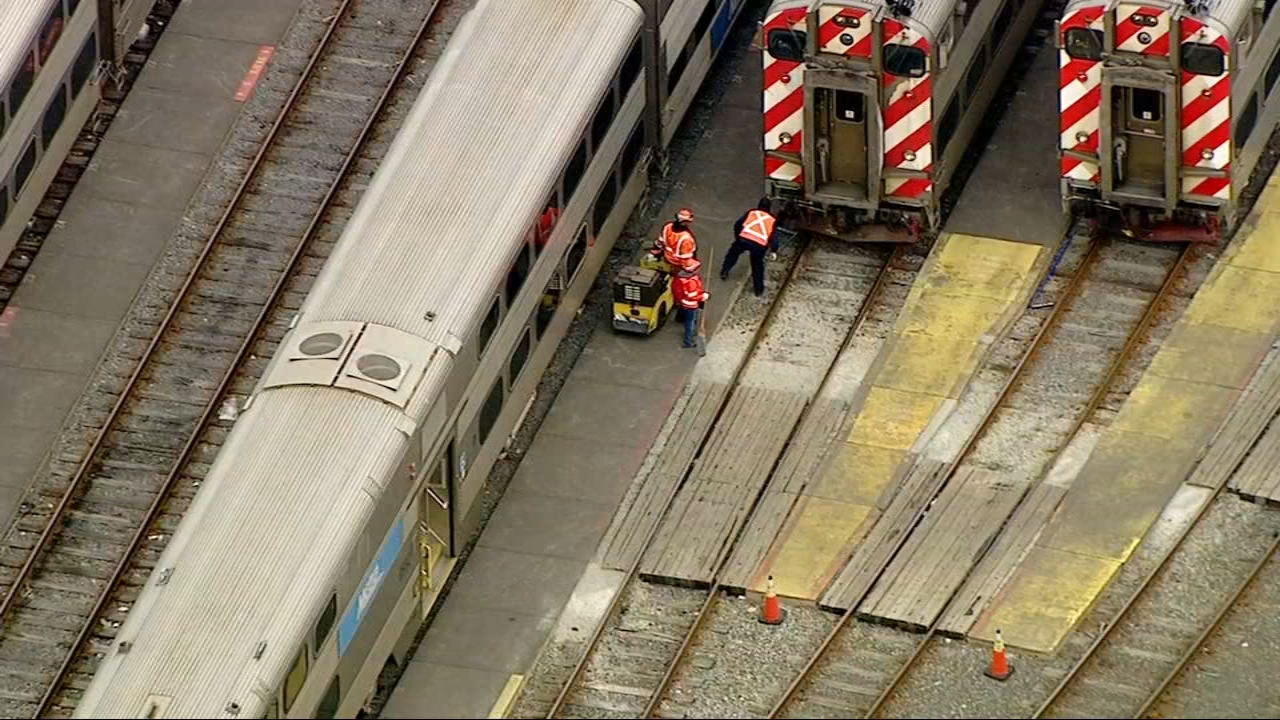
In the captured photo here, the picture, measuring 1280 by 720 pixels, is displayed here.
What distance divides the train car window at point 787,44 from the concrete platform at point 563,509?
114 inches

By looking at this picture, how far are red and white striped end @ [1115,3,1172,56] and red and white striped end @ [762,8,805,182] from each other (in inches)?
154

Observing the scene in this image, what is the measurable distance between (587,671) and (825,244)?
887 cm

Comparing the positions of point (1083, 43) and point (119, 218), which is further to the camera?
point (119, 218)

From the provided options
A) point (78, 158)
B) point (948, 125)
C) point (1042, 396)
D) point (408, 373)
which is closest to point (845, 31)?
point (948, 125)

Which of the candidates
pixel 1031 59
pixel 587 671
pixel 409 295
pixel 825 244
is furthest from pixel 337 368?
pixel 1031 59

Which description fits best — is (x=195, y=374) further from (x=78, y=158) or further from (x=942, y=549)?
(x=942, y=549)

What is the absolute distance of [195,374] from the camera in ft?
161

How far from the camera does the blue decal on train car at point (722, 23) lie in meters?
53.3

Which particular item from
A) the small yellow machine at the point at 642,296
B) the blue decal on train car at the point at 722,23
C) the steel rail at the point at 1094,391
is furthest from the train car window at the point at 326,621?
the blue decal on train car at the point at 722,23

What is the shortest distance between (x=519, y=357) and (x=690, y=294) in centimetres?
284

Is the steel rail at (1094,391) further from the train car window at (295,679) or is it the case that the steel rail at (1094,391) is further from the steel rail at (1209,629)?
the train car window at (295,679)

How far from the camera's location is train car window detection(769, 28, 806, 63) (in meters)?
49.2

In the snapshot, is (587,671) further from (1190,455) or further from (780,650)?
(1190,455)

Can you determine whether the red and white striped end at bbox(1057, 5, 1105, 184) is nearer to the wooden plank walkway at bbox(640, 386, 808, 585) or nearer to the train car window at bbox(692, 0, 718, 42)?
the wooden plank walkway at bbox(640, 386, 808, 585)
